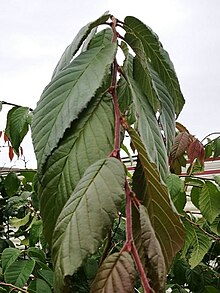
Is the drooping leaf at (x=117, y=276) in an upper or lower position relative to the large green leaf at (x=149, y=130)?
lower

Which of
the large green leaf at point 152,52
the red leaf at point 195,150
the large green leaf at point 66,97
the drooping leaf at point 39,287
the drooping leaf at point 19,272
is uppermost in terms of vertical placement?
the large green leaf at point 152,52

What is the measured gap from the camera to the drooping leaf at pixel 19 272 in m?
1.30

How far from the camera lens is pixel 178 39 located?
2484 millimetres

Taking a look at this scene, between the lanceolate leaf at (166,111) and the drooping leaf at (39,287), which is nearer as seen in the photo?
the lanceolate leaf at (166,111)

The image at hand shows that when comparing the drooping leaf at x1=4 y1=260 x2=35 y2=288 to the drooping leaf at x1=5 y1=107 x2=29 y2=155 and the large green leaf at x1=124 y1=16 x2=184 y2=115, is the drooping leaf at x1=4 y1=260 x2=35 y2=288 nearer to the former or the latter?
the drooping leaf at x1=5 y1=107 x2=29 y2=155

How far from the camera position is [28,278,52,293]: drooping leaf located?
1261 millimetres

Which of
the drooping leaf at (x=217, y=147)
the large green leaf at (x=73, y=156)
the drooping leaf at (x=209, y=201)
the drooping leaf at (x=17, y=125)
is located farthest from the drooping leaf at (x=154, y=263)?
the drooping leaf at (x=217, y=147)

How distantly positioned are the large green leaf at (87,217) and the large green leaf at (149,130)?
10 cm

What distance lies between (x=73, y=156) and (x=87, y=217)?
0.11 meters

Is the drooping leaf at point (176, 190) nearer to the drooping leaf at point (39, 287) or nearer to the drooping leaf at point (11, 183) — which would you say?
the drooping leaf at point (39, 287)

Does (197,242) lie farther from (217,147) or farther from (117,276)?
(117,276)

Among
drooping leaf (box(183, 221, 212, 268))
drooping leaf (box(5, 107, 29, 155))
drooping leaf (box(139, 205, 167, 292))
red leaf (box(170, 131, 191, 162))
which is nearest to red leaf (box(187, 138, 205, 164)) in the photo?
red leaf (box(170, 131, 191, 162))

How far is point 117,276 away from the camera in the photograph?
420mm

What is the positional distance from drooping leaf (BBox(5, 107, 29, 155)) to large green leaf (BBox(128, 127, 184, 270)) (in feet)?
2.45
